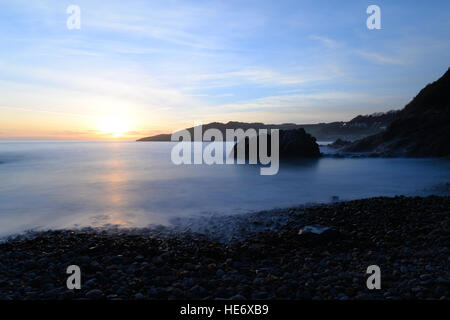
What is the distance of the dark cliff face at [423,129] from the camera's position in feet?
146

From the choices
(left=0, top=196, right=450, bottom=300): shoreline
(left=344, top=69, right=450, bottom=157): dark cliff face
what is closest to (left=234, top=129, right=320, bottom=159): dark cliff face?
(left=344, top=69, right=450, bottom=157): dark cliff face

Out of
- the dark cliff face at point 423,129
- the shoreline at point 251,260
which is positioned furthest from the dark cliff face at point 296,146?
the shoreline at point 251,260

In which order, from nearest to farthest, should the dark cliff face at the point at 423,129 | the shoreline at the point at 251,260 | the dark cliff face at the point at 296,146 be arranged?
1. the shoreline at the point at 251,260
2. the dark cliff face at the point at 423,129
3. the dark cliff face at the point at 296,146

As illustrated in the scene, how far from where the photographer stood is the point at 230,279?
614cm

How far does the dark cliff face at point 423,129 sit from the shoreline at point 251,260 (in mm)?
41092

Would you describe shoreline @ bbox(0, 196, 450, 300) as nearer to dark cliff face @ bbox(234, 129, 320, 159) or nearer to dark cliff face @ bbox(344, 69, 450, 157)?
dark cliff face @ bbox(344, 69, 450, 157)

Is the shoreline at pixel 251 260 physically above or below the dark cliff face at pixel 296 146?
below

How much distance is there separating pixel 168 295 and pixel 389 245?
619 cm

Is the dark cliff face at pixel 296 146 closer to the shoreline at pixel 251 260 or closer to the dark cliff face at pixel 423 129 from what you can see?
the dark cliff face at pixel 423 129

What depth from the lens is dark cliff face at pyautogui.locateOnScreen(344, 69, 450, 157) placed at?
44375 mm

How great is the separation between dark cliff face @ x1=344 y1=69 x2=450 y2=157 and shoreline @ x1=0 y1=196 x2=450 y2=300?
41.1 meters

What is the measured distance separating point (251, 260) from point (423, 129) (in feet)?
171

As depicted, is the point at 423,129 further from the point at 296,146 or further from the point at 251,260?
the point at 251,260
